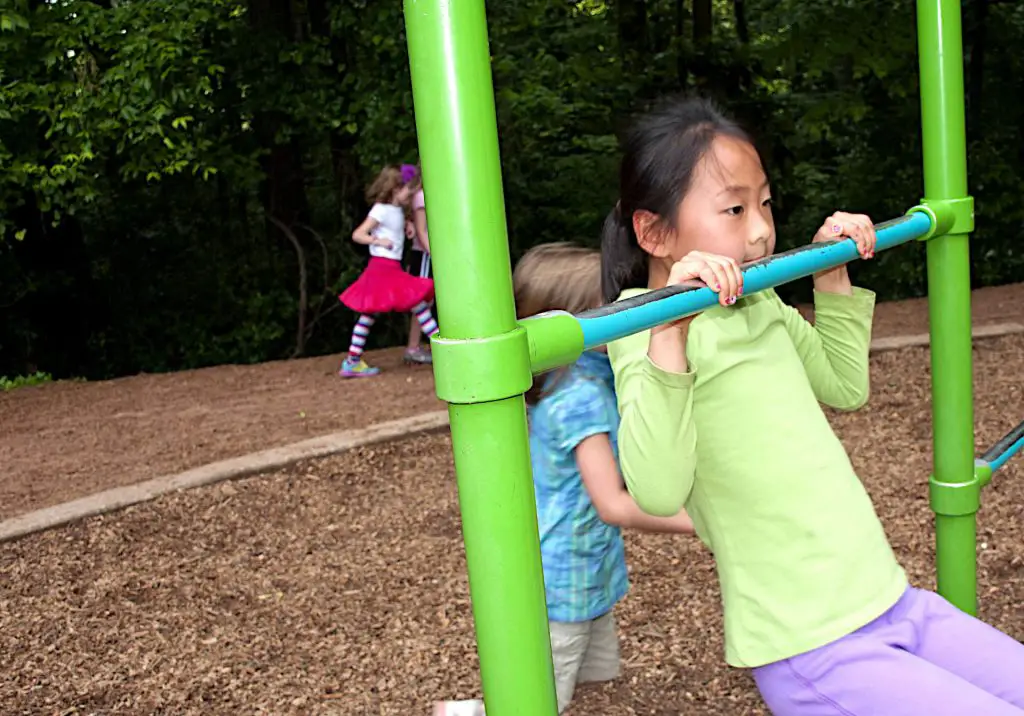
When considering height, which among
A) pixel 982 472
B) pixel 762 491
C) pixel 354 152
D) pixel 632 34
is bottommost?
pixel 982 472

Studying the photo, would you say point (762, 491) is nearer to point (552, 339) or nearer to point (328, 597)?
point (552, 339)

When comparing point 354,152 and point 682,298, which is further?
point 354,152

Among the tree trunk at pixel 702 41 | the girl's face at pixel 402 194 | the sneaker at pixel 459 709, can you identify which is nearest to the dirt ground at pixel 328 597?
the sneaker at pixel 459 709

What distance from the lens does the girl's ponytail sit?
1.60m

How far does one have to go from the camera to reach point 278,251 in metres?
10.6

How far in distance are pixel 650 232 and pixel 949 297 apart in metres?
0.61

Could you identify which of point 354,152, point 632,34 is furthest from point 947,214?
point 632,34

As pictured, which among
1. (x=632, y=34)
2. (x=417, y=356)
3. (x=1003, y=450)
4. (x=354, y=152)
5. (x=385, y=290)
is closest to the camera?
(x=1003, y=450)

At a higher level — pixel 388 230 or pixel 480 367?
pixel 480 367

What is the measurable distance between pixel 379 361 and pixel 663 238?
564cm

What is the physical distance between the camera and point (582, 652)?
7.01 ft

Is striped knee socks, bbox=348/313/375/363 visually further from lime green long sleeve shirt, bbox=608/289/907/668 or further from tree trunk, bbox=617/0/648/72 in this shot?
tree trunk, bbox=617/0/648/72

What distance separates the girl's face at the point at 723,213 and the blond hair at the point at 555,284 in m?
0.45

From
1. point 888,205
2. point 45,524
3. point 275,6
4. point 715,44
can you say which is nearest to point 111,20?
point 275,6
